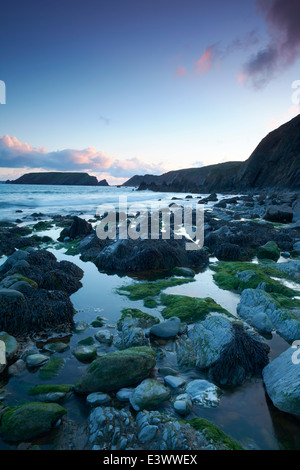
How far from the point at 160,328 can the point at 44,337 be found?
78.9 inches

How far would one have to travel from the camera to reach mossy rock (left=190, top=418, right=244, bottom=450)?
241 cm

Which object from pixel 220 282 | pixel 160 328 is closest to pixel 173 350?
pixel 160 328

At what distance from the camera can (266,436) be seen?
2590 millimetres

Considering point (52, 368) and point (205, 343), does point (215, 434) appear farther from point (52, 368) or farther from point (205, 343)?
point (52, 368)

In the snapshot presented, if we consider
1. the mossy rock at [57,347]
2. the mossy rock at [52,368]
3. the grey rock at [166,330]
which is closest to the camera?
the mossy rock at [52,368]

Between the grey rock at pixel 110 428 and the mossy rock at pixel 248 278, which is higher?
the mossy rock at pixel 248 278

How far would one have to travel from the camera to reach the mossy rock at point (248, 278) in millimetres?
6427

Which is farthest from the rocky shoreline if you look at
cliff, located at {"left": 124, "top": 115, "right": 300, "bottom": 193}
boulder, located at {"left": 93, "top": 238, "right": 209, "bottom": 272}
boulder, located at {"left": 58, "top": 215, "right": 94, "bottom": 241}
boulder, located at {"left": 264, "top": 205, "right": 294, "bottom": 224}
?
cliff, located at {"left": 124, "top": 115, "right": 300, "bottom": 193}

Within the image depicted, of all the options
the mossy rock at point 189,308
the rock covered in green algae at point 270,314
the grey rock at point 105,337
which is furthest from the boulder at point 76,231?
the rock covered in green algae at point 270,314

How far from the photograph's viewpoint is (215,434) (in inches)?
98.3

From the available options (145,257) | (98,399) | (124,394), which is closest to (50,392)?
(98,399)

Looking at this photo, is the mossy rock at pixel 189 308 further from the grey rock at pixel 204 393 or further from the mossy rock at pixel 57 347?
the mossy rock at pixel 57 347

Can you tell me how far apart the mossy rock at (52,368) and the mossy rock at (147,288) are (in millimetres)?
2656
